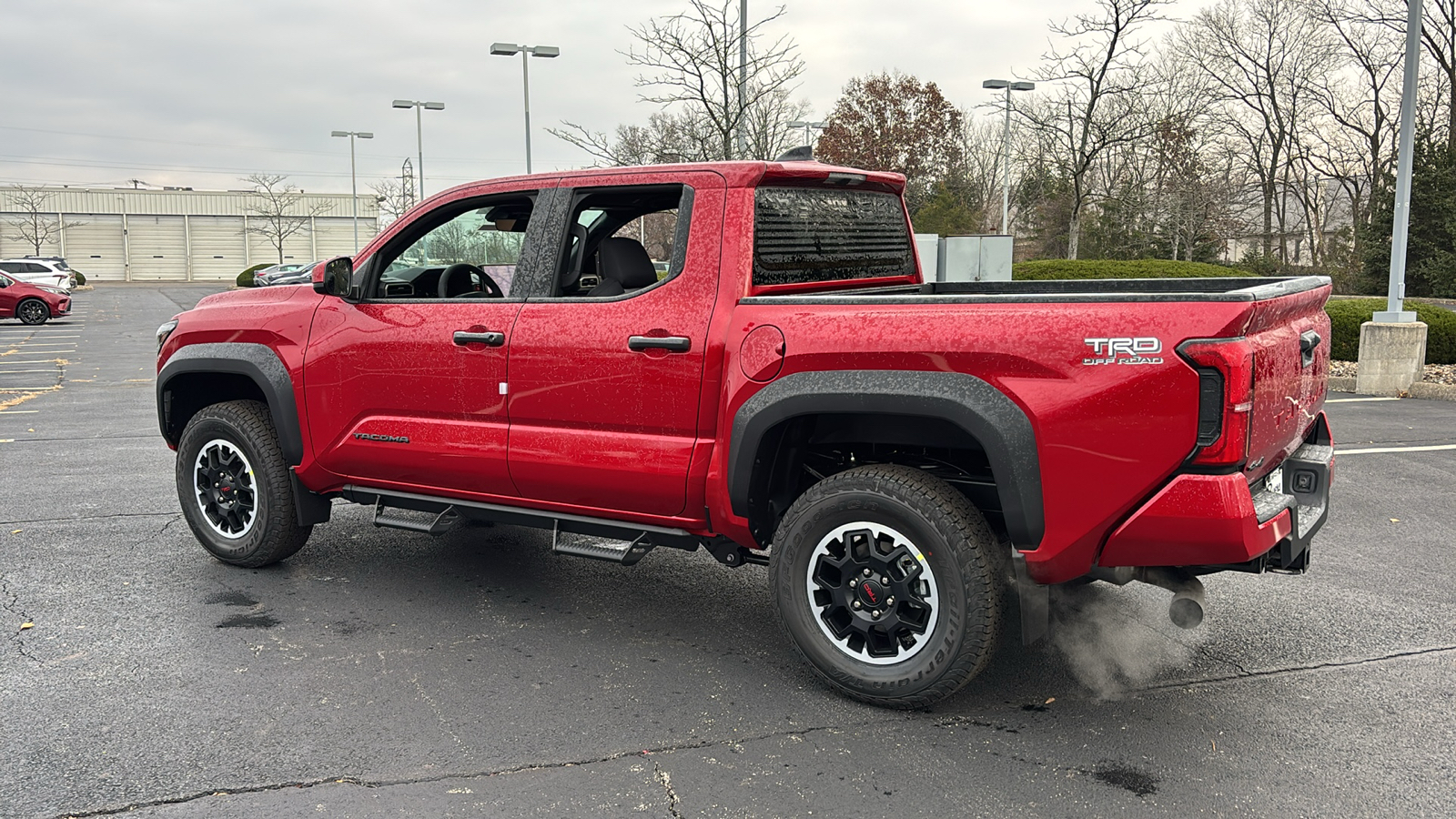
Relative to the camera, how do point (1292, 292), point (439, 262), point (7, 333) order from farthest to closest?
point (7, 333), point (439, 262), point (1292, 292)

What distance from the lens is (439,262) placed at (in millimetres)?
5211

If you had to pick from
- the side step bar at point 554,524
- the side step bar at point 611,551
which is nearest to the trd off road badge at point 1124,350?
the side step bar at point 554,524

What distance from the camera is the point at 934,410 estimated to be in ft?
12.0

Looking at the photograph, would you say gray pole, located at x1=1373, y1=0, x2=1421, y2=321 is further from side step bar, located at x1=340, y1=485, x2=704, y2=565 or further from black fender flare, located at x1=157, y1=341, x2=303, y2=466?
black fender flare, located at x1=157, y1=341, x2=303, y2=466

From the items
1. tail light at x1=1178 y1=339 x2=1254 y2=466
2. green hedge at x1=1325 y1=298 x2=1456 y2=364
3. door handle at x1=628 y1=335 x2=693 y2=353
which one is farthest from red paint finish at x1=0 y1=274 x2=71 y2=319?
tail light at x1=1178 y1=339 x2=1254 y2=466

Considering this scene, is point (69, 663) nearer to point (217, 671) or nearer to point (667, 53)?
point (217, 671)

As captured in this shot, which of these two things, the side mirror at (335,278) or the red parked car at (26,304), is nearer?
the side mirror at (335,278)

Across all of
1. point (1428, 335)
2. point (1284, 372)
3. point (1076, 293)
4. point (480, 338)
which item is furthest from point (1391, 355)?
point (480, 338)

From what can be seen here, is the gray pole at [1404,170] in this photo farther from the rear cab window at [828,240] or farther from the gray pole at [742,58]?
the rear cab window at [828,240]

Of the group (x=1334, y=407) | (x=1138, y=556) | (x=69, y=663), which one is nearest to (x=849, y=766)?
(x=1138, y=556)

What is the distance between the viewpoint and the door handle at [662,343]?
4164mm

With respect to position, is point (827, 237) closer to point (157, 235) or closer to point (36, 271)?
point (36, 271)

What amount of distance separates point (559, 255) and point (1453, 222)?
3426 centimetres

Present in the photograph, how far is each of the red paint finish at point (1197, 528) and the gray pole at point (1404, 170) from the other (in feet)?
37.0
